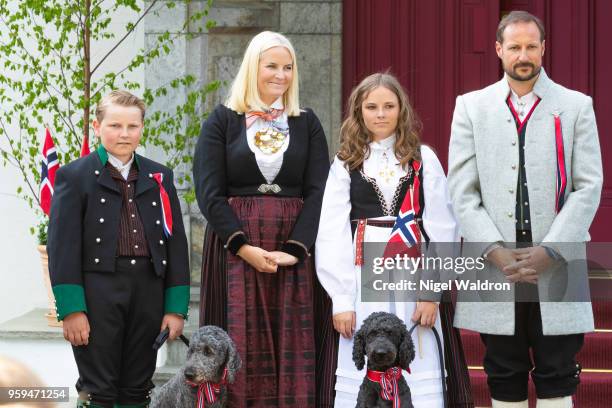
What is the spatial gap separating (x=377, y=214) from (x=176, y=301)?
2.99 ft

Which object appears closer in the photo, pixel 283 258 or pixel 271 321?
pixel 283 258

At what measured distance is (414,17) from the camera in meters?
6.78

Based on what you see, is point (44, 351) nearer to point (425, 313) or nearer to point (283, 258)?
point (283, 258)

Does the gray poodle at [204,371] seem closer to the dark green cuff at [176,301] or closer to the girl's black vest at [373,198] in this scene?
the dark green cuff at [176,301]

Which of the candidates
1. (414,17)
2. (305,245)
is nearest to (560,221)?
(305,245)

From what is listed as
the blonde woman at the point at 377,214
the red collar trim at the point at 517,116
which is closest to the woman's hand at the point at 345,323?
the blonde woman at the point at 377,214

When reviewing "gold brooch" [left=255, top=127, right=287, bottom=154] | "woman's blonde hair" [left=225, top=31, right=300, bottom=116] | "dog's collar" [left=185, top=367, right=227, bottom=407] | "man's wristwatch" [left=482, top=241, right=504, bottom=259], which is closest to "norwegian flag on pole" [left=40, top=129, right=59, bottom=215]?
"woman's blonde hair" [left=225, top=31, right=300, bottom=116]

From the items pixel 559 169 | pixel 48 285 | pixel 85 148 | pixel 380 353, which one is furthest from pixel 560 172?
pixel 48 285

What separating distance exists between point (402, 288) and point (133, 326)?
1.11m

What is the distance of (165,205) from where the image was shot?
4301 mm

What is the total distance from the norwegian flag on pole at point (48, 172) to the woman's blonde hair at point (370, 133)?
2.29 meters

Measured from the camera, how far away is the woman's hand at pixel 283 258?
4.41m

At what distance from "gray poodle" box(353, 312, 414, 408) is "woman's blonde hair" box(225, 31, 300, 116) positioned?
1.10m

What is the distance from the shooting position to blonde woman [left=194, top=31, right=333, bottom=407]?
4.46 meters
